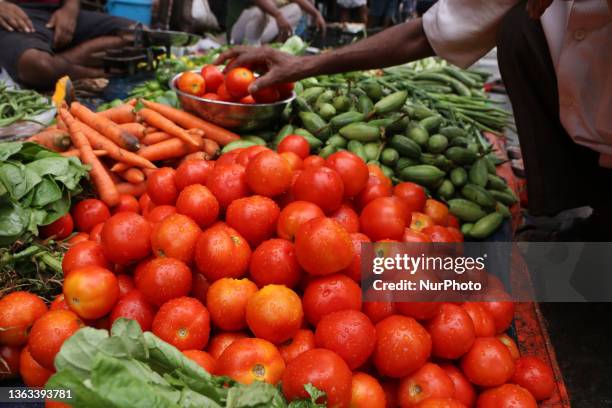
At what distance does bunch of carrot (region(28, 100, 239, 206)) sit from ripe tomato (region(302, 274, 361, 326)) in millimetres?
1176

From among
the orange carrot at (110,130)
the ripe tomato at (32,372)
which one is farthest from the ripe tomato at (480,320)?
the orange carrot at (110,130)

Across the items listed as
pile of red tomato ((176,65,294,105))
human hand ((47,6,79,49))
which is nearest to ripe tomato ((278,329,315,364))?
pile of red tomato ((176,65,294,105))

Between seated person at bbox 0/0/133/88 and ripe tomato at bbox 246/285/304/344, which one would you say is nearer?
ripe tomato at bbox 246/285/304/344

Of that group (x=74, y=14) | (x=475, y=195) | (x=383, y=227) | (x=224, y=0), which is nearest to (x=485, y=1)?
(x=475, y=195)

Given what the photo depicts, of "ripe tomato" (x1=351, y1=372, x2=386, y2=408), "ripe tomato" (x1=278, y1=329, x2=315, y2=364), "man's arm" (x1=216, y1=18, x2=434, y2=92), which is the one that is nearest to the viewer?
"ripe tomato" (x1=351, y1=372, x2=386, y2=408)

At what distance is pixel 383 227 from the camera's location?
164 centimetres

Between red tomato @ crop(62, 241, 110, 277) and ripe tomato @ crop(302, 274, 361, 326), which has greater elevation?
ripe tomato @ crop(302, 274, 361, 326)

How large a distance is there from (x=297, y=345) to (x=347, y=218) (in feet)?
1.75

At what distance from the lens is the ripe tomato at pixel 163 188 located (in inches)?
72.9

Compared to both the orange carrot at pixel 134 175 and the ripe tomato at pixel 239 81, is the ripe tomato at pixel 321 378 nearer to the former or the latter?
the orange carrot at pixel 134 175

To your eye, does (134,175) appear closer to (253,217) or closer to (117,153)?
(117,153)

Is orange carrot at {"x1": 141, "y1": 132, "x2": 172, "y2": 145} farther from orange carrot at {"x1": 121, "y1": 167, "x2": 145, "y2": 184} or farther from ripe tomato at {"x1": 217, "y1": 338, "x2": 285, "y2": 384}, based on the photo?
ripe tomato at {"x1": 217, "y1": 338, "x2": 285, "y2": 384}

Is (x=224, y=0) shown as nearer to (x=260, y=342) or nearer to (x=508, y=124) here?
(x=508, y=124)

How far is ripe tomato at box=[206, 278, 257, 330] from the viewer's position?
1.39 m
